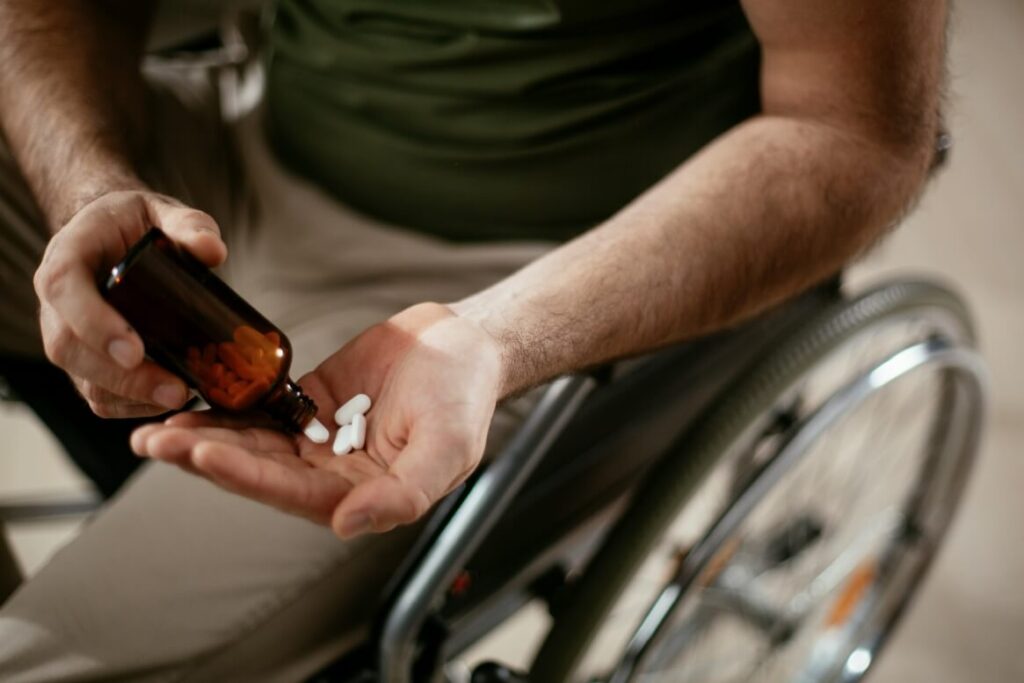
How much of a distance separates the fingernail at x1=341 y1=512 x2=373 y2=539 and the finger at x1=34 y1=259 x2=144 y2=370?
0.13 m

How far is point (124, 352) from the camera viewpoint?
0.42 metres

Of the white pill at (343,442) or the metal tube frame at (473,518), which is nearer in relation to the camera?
the white pill at (343,442)

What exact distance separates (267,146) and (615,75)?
0.36 meters

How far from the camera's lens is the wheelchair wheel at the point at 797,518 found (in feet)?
2.20

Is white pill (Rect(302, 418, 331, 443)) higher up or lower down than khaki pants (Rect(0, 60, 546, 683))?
higher up

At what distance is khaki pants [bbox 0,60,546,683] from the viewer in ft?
1.81

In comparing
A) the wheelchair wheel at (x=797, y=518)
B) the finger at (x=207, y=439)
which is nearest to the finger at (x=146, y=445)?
the finger at (x=207, y=439)

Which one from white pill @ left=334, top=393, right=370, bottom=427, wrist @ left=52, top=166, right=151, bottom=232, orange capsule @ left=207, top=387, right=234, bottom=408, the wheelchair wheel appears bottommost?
the wheelchair wheel

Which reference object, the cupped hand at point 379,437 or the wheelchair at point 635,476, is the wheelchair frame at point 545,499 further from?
the cupped hand at point 379,437

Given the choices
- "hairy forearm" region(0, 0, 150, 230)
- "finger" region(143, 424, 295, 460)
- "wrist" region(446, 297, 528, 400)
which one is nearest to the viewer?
"finger" region(143, 424, 295, 460)

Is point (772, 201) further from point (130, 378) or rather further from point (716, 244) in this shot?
point (130, 378)

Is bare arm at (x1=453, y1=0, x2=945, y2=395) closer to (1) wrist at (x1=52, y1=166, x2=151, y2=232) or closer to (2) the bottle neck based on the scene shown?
(2) the bottle neck

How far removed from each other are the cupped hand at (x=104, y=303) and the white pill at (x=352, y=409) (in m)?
0.09

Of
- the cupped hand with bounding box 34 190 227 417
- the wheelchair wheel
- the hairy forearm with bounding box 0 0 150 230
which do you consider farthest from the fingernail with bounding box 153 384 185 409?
the wheelchair wheel
